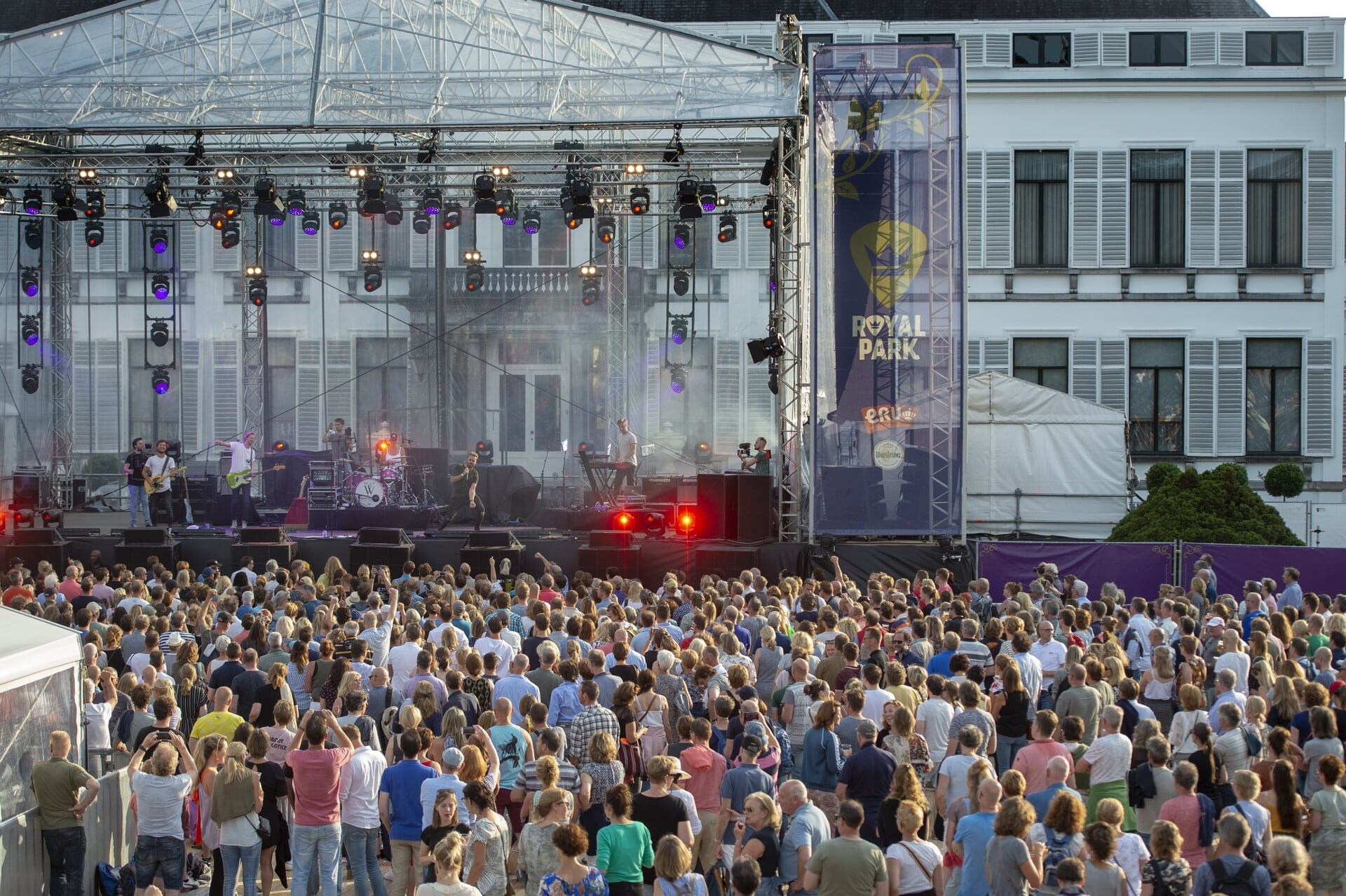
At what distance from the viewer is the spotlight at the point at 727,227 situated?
22906 mm

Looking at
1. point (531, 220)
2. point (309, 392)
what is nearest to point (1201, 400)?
point (531, 220)

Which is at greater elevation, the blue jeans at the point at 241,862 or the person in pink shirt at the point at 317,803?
the person in pink shirt at the point at 317,803

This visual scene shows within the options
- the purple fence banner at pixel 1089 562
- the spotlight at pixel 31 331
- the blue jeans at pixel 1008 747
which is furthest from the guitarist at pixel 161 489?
the blue jeans at pixel 1008 747

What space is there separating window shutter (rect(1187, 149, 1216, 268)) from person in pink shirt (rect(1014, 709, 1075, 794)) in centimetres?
2303

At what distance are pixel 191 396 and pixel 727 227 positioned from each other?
1372 centimetres

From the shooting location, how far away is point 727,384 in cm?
2989

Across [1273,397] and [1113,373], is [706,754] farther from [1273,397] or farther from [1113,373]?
[1273,397]

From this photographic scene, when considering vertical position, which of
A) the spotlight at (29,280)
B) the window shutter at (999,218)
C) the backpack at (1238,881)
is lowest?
the backpack at (1238,881)

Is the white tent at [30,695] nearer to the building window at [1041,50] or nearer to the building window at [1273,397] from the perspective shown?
the building window at [1041,50]

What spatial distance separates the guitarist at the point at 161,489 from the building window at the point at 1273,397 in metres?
21.1

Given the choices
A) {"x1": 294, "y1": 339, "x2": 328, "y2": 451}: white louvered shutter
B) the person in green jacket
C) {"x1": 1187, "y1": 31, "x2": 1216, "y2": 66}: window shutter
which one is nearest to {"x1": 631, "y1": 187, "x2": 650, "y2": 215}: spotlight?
{"x1": 294, "y1": 339, "x2": 328, "y2": 451}: white louvered shutter

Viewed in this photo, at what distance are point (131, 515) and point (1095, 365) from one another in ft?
62.0

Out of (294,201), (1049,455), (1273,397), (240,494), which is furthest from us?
(1273,397)

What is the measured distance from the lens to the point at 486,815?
699 centimetres
